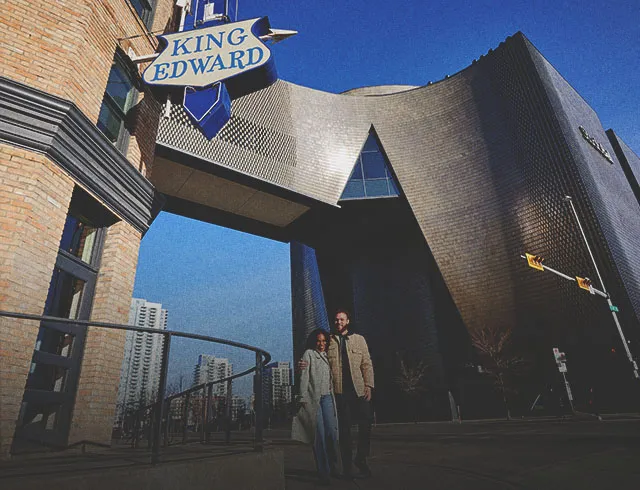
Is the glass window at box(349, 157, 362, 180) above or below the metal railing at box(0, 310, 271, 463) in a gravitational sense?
above

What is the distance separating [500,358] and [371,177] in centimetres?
1349

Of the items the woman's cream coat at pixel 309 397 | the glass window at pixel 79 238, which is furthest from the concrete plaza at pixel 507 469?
the glass window at pixel 79 238

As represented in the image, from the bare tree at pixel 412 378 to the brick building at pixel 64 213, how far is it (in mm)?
22108

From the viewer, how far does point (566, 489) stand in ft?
9.87

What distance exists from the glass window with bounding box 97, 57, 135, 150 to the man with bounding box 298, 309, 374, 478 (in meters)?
5.40

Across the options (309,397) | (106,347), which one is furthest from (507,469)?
(106,347)

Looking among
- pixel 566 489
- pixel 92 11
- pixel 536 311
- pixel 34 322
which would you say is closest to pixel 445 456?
pixel 566 489

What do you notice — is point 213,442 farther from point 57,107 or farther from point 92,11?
point 92,11

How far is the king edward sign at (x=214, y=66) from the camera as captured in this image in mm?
6328

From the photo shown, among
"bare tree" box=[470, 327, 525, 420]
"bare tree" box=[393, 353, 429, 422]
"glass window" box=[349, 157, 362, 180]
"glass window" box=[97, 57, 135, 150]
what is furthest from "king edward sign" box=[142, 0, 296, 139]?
"bare tree" box=[393, 353, 429, 422]

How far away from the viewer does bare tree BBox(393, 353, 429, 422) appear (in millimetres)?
24609

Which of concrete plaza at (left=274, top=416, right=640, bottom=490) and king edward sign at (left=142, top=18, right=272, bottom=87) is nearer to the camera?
concrete plaza at (left=274, top=416, right=640, bottom=490)

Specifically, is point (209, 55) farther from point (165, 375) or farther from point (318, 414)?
point (318, 414)

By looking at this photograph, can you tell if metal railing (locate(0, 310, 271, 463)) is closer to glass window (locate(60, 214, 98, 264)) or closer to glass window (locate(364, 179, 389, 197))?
glass window (locate(60, 214, 98, 264))
